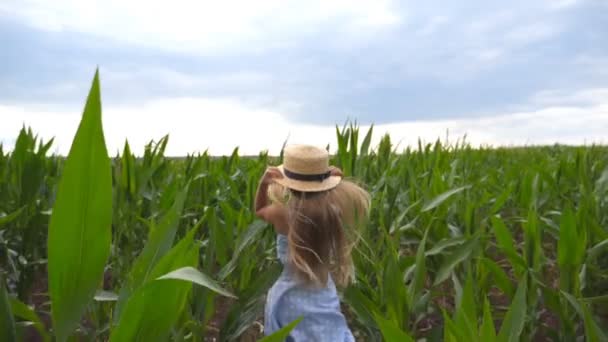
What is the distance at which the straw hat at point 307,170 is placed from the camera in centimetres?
164

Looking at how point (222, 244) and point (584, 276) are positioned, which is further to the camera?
point (584, 276)

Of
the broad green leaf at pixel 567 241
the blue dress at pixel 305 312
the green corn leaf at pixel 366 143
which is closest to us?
the blue dress at pixel 305 312

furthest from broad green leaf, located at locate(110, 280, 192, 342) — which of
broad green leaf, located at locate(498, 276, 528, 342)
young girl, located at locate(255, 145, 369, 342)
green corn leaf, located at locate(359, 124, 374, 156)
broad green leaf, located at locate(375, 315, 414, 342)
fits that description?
green corn leaf, located at locate(359, 124, 374, 156)

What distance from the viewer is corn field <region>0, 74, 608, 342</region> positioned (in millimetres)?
711

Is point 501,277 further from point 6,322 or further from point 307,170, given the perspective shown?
point 6,322

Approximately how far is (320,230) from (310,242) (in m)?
0.04

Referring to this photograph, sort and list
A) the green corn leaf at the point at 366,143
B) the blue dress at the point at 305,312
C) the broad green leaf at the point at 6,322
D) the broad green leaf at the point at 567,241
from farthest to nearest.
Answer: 1. the green corn leaf at the point at 366,143
2. the broad green leaf at the point at 567,241
3. the blue dress at the point at 305,312
4. the broad green leaf at the point at 6,322

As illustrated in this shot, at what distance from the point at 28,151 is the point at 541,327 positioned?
2.13 metres

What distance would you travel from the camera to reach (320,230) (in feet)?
5.35

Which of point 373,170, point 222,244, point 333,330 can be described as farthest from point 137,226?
point 373,170

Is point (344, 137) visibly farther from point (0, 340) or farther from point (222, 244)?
point (0, 340)

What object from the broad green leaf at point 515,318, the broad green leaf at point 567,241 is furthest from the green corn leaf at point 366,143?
the broad green leaf at point 515,318

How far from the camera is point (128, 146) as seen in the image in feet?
6.99

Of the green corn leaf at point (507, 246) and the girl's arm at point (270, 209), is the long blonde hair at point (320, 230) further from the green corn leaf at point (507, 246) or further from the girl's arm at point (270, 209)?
the green corn leaf at point (507, 246)
